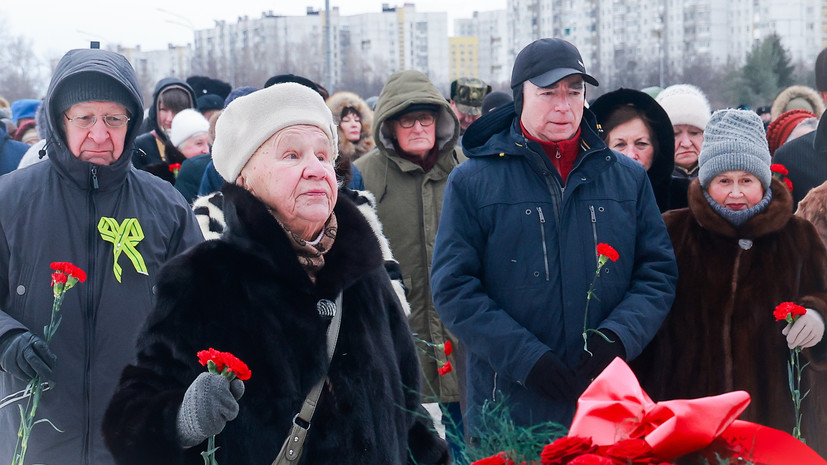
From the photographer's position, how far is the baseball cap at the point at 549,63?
3.90 metres

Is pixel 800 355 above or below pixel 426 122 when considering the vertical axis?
below

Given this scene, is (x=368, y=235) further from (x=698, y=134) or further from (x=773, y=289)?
(x=698, y=134)

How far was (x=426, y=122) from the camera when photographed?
602cm

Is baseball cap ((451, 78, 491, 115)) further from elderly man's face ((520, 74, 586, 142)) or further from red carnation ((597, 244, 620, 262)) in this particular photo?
red carnation ((597, 244, 620, 262))

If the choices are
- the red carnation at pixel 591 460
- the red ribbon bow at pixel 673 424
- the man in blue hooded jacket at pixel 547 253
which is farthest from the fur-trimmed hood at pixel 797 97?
the red carnation at pixel 591 460

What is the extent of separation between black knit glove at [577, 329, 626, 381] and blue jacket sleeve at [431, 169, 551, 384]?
15 cm

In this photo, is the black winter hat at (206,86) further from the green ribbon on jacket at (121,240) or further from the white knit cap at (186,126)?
the green ribbon on jacket at (121,240)

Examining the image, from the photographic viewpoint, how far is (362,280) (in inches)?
121

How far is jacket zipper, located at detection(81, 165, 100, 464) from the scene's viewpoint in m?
3.58

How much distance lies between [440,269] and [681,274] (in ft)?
3.30

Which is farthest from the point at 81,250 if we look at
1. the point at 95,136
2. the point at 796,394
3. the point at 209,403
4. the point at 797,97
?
the point at 797,97

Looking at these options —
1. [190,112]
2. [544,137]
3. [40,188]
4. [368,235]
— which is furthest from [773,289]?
[190,112]

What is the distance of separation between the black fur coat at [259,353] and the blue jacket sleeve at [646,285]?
42.4 inches

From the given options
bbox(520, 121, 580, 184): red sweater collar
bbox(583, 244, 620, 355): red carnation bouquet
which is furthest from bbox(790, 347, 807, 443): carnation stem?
bbox(520, 121, 580, 184): red sweater collar
